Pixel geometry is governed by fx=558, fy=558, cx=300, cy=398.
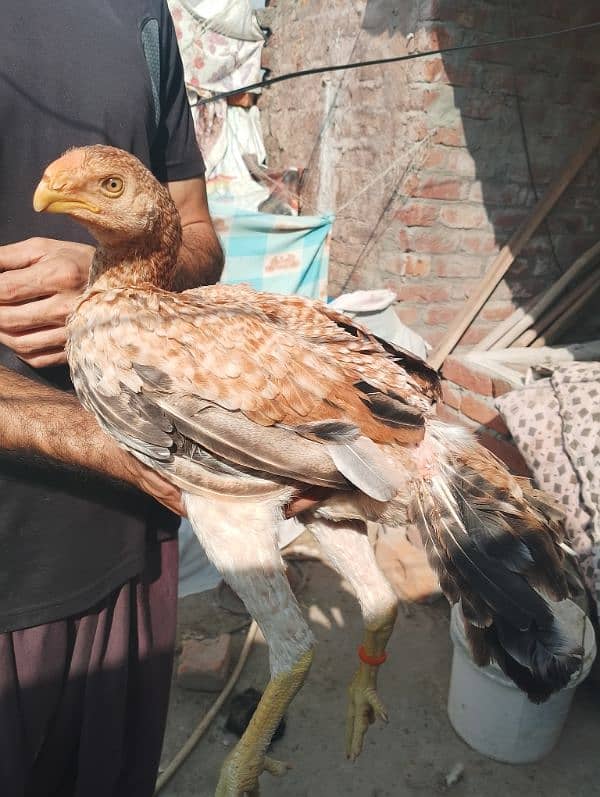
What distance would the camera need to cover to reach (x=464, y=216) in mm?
3750

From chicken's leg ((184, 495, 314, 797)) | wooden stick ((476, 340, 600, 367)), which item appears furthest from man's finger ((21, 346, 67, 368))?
wooden stick ((476, 340, 600, 367))

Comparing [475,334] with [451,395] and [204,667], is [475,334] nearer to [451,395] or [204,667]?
[451,395]

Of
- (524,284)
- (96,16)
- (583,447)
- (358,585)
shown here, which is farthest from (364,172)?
(358,585)

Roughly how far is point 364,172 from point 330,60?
1.12 meters

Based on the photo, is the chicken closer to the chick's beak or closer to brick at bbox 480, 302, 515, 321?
the chick's beak

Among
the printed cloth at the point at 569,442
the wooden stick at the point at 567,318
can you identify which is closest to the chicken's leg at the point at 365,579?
the printed cloth at the point at 569,442

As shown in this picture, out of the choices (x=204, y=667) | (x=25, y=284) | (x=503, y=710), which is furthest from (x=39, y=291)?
(x=503, y=710)

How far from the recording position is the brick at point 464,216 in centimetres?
371

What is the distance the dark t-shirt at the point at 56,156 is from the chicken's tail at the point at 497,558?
2.63 feet

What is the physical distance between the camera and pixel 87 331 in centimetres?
115

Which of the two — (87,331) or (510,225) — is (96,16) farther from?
(510,225)

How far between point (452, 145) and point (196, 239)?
2.50 metres

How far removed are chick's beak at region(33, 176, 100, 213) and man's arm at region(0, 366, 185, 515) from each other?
0.47 meters

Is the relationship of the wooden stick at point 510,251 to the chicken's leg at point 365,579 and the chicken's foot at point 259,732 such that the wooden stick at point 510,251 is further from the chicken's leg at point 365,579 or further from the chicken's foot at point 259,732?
the chicken's foot at point 259,732
